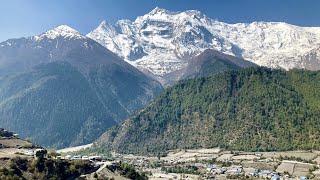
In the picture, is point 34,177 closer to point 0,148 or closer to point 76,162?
point 76,162

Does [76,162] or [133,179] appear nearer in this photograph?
[76,162]

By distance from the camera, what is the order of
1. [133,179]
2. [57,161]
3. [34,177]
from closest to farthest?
[34,177] → [57,161] → [133,179]

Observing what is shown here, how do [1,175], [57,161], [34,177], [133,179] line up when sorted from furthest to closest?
1. [133,179]
2. [57,161]
3. [34,177]
4. [1,175]

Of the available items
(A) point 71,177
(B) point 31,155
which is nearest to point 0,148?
(B) point 31,155

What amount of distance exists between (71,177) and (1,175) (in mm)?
26389

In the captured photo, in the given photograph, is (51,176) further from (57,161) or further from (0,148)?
(0,148)

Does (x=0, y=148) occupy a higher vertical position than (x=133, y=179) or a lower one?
higher

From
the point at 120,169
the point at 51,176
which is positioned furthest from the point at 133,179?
the point at 51,176

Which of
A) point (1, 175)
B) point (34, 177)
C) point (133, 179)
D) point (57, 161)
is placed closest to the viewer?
point (1, 175)

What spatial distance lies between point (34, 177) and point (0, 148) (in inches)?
1507

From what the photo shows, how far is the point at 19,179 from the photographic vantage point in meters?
154

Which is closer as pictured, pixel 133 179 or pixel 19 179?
pixel 19 179

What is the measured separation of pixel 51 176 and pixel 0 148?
1453 inches

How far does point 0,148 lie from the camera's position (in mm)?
194625
